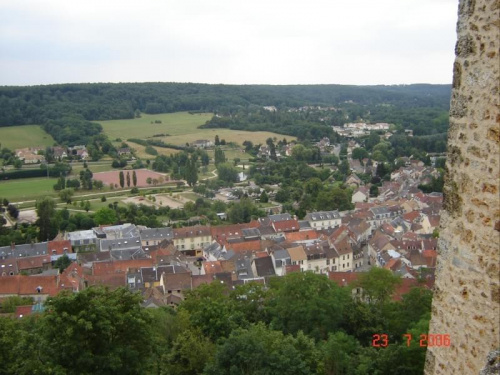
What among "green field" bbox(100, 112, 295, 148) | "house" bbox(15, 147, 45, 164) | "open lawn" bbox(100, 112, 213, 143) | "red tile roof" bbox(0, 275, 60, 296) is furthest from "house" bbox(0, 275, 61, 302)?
"open lawn" bbox(100, 112, 213, 143)

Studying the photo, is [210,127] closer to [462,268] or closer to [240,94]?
[240,94]

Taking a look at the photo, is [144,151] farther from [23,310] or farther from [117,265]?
[23,310]

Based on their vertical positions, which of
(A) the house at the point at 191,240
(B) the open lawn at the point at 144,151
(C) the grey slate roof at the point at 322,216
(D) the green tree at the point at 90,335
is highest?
(D) the green tree at the point at 90,335

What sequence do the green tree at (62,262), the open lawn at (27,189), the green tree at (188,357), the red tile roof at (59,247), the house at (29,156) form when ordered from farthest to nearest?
the house at (29,156), the open lawn at (27,189), the red tile roof at (59,247), the green tree at (62,262), the green tree at (188,357)

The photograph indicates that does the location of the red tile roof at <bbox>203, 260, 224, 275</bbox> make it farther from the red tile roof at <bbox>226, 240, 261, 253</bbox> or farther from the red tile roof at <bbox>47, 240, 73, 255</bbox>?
the red tile roof at <bbox>47, 240, 73, 255</bbox>

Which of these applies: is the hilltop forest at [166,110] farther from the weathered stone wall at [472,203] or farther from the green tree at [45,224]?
the weathered stone wall at [472,203]

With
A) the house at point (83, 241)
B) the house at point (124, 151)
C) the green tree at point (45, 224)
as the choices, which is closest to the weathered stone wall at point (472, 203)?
the house at point (83, 241)
